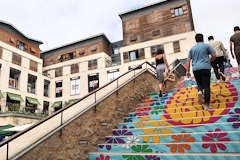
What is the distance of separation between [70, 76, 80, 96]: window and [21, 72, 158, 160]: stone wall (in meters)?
22.6

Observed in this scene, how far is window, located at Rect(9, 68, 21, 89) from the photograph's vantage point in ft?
77.7

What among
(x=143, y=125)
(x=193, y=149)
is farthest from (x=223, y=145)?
(x=143, y=125)

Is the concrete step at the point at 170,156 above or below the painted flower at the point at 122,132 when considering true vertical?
below

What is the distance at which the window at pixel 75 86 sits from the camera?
28.2 m

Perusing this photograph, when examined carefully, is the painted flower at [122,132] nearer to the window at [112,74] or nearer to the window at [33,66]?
the window at [112,74]

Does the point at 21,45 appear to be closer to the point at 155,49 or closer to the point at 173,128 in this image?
the point at 155,49

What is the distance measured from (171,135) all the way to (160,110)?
1.43 m

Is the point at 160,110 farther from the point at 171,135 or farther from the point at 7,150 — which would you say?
the point at 7,150

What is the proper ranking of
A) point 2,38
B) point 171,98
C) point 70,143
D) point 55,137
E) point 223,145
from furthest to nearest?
1. point 2,38
2. point 171,98
3. point 70,143
4. point 55,137
5. point 223,145

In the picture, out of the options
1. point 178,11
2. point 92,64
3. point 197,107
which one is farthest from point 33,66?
point 197,107

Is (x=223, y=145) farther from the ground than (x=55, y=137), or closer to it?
closer to it

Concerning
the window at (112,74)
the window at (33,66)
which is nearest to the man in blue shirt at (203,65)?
the window at (112,74)

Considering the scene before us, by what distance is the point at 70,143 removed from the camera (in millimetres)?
3814

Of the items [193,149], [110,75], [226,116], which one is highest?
[110,75]
